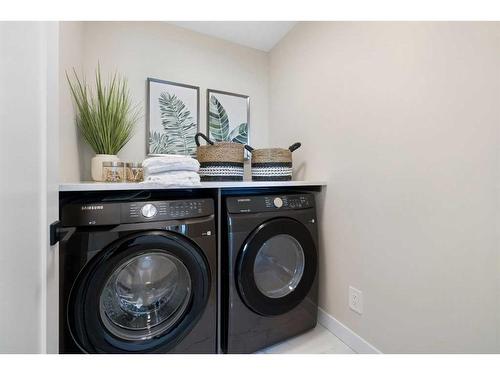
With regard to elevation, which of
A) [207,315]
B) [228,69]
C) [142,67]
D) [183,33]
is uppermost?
[183,33]

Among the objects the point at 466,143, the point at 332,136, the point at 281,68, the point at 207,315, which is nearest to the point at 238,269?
the point at 207,315

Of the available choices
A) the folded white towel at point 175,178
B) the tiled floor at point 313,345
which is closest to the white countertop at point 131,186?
the folded white towel at point 175,178

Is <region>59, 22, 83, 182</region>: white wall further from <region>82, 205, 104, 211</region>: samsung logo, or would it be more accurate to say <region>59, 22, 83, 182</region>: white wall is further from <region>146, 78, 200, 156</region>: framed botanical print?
<region>146, 78, 200, 156</region>: framed botanical print

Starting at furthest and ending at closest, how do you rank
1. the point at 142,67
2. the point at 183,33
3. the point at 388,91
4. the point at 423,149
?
the point at 183,33 < the point at 142,67 < the point at 388,91 < the point at 423,149

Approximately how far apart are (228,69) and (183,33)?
1.45ft

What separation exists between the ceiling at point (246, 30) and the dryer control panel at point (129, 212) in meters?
1.53

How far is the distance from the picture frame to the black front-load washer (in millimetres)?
986

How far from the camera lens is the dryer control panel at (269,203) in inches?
46.4

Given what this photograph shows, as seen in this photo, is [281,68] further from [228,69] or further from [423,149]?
[423,149]

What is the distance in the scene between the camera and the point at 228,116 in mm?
1957

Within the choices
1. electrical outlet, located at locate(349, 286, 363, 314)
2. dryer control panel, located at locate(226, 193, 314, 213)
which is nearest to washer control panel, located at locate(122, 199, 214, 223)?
dryer control panel, located at locate(226, 193, 314, 213)

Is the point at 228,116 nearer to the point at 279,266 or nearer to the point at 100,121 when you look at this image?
the point at 100,121

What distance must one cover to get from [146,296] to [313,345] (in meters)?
1.01

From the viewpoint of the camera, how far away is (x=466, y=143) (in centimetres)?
81
